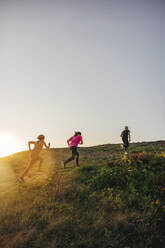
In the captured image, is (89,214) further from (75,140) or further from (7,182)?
(7,182)

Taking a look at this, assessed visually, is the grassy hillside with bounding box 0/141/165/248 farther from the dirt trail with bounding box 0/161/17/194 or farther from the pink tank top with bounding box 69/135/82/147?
the pink tank top with bounding box 69/135/82/147

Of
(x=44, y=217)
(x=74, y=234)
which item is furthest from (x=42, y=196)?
(x=74, y=234)

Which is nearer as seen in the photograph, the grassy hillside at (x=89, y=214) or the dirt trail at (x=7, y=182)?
the grassy hillside at (x=89, y=214)

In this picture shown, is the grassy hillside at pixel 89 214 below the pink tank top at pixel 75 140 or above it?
below

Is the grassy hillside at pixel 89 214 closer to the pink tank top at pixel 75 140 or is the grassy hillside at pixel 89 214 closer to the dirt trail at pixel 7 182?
the dirt trail at pixel 7 182

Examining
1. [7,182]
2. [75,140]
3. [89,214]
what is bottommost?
[7,182]

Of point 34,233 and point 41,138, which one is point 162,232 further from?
point 41,138

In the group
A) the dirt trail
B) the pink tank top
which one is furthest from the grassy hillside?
the pink tank top

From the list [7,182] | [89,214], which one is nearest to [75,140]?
[7,182]

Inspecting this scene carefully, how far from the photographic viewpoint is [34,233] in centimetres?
348

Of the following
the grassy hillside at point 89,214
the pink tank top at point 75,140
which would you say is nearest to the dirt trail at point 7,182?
the grassy hillside at point 89,214

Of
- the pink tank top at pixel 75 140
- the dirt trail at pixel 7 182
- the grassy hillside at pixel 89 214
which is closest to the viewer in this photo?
the grassy hillside at pixel 89 214

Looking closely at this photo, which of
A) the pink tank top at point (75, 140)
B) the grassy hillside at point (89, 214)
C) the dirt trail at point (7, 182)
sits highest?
the pink tank top at point (75, 140)

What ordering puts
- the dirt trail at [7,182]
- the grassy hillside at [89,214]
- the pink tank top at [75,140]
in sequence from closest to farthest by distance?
the grassy hillside at [89,214], the dirt trail at [7,182], the pink tank top at [75,140]
